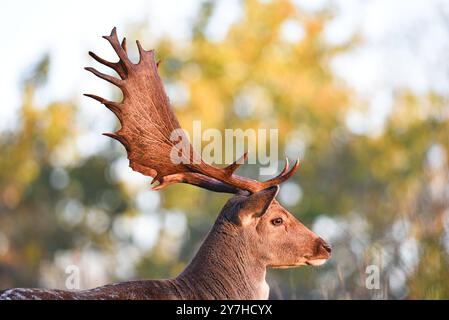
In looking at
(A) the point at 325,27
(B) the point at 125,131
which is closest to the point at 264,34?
(A) the point at 325,27

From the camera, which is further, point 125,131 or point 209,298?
point 125,131

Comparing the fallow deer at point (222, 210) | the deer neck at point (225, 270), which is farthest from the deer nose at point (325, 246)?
the deer neck at point (225, 270)

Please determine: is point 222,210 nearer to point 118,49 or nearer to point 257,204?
point 257,204

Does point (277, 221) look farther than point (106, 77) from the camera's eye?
Yes

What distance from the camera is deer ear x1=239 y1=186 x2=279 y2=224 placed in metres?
9.88

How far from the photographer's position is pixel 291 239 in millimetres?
10305

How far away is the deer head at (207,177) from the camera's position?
10031 millimetres

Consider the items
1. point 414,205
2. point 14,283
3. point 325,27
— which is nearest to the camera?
point 414,205

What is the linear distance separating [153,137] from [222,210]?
0.93 meters

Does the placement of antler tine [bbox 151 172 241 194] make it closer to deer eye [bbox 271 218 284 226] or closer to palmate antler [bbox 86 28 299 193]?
palmate antler [bbox 86 28 299 193]

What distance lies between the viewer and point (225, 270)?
9852mm

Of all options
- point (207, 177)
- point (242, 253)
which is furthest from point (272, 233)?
point (207, 177)
